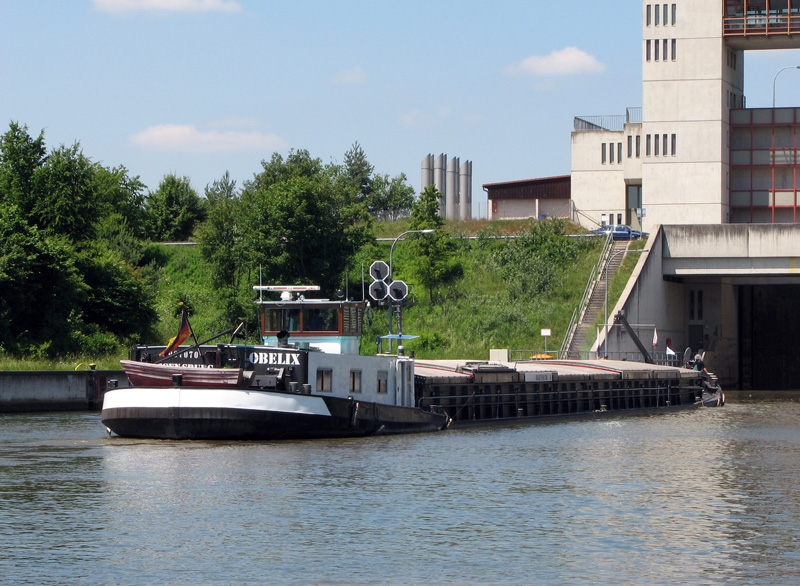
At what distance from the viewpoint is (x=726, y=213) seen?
80625 millimetres

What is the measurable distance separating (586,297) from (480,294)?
292 inches

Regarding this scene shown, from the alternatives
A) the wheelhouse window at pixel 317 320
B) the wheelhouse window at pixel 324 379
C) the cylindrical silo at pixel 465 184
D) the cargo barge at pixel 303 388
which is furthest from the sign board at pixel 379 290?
the cylindrical silo at pixel 465 184

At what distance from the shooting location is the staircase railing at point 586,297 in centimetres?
6756

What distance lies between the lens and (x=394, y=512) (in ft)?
72.1

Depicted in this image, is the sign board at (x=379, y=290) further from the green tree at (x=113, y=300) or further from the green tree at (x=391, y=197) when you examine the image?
the green tree at (x=391, y=197)

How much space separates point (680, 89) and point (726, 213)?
29.7 feet

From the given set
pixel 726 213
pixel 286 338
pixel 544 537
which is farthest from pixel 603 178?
pixel 544 537

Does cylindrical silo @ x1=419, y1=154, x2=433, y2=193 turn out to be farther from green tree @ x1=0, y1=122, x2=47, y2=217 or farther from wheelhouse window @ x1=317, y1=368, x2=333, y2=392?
wheelhouse window @ x1=317, y1=368, x2=333, y2=392

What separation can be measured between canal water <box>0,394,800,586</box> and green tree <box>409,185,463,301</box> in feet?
136

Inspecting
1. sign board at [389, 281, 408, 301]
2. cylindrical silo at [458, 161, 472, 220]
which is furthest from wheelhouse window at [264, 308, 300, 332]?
cylindrical silo at [458, 161, 472, 220]

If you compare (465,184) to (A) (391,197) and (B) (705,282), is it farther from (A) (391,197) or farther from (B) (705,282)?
(B) (705,282)

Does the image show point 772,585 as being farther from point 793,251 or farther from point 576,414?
point 793,251

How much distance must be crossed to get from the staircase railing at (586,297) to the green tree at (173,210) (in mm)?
40153

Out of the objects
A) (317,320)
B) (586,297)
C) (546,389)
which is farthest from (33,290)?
(586,297)
